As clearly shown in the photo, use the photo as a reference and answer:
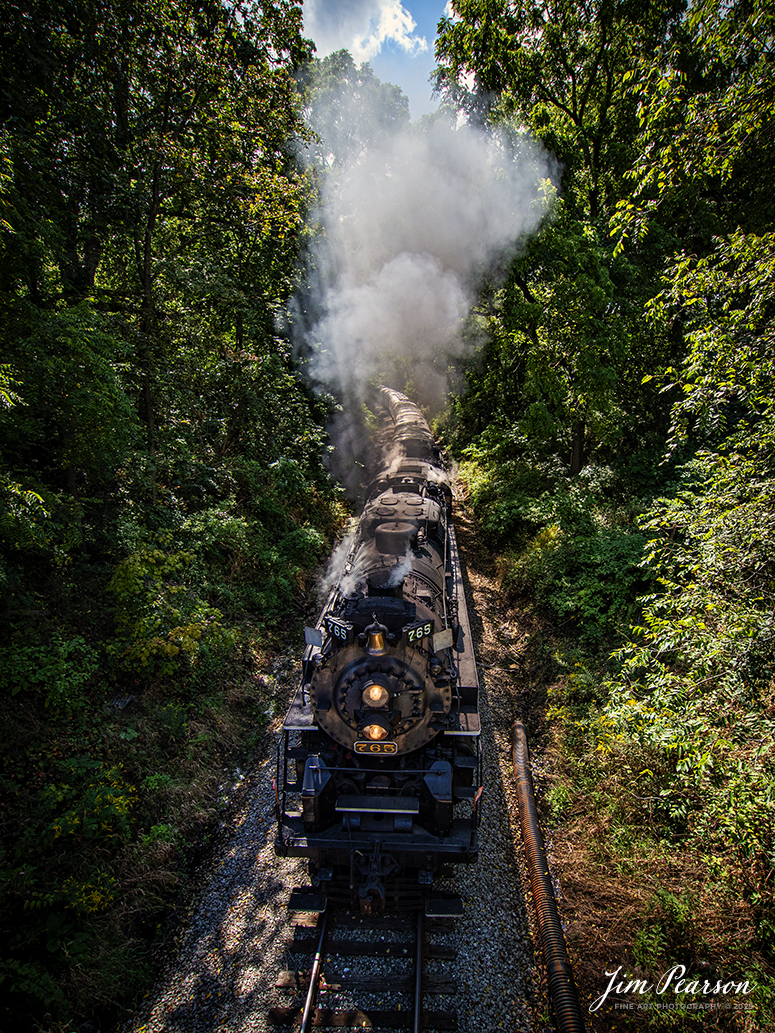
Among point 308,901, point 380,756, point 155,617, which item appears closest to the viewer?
point 308,901

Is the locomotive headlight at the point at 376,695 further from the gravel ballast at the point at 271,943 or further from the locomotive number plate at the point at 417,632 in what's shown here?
the gravel ballast at the point at 271,943

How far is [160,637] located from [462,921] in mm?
5270

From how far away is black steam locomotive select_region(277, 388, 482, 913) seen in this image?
4809 mm

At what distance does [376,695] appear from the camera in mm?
4906

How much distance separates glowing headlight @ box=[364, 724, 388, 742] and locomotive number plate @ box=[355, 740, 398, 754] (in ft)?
0.22

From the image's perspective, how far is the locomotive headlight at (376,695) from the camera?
193 inches

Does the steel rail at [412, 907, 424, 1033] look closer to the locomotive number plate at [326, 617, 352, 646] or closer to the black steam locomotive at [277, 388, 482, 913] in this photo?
the black steam locomotive at [277, 388, 482, 913]

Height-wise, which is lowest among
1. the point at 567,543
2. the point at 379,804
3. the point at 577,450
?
the point at 379,804

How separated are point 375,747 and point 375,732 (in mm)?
165

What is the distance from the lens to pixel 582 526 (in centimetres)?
1072

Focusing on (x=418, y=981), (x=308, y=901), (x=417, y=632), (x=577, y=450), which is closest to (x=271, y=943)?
(x=308, y=901)

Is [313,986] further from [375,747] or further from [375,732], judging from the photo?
[375,732]

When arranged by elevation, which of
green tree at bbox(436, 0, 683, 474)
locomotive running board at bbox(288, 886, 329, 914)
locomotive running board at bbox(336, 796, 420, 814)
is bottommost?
locomotive running board at bbox(288, 886, 329, 914)

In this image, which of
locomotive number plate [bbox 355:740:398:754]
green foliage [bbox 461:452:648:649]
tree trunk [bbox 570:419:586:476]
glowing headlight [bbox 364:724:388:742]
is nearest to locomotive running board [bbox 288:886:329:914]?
locomotive number plate [bbox 355:740:398:754]
